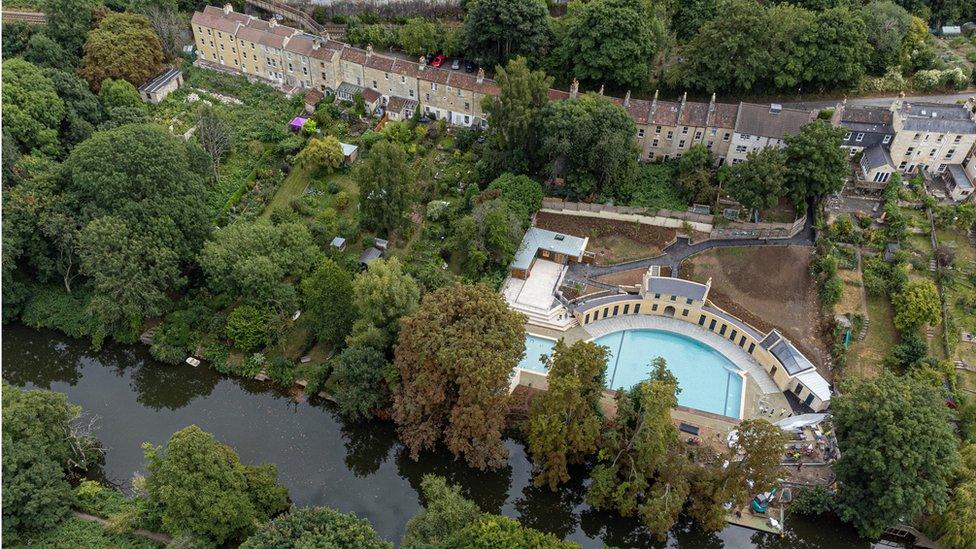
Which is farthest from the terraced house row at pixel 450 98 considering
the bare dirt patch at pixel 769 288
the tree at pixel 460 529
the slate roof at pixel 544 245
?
the tree at pixel 460 529

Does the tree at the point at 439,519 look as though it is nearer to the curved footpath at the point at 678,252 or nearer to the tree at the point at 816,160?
the curved footpath at the point at 678,252

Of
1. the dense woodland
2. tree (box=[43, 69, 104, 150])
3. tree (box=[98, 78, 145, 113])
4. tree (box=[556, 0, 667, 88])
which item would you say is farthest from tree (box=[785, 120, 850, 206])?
tree (box=[43, 69, 104, 150])

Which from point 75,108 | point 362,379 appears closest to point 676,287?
point 362,379

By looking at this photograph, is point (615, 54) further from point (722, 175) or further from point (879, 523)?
point (879, 523)

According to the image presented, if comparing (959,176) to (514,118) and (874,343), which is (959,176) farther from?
(514,118)

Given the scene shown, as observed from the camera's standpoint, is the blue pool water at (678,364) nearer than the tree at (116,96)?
Yes

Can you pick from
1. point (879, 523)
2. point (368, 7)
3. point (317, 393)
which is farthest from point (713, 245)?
point (368, 7)

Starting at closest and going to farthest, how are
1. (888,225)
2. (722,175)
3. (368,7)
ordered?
(888,225) < (722,175) < (368,7)

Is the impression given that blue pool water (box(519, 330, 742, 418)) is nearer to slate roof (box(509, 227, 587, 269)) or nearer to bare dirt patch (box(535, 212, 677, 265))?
slate roof (box(509, 227, 587, 269))
